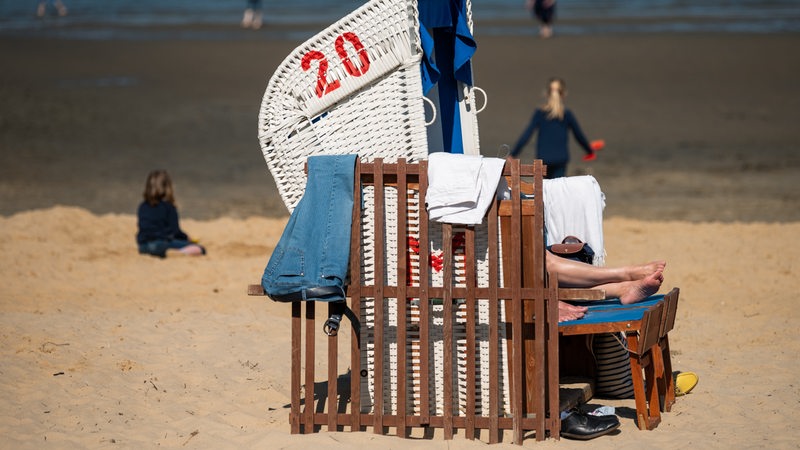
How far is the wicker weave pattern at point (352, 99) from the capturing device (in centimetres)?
597

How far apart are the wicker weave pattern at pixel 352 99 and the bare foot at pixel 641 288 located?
1530 millimetres

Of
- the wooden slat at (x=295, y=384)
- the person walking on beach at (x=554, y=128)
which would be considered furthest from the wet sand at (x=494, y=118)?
the wooden slat at (x=295, y=384)

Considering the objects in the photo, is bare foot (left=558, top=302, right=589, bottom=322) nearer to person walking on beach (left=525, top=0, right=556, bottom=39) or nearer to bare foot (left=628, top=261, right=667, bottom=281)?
bare foot (left=628, top=261, right=667, bottom=281)

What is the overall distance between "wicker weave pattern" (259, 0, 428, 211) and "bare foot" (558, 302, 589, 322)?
1.23m

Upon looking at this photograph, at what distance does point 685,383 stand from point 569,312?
123 centimetres

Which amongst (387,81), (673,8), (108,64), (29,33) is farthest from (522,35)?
(387,81)

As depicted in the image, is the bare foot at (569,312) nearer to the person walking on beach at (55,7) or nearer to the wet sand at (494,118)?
the wet sand at (494,118)

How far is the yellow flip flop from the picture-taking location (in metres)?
6.93

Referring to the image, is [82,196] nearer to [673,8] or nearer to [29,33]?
[29,33]

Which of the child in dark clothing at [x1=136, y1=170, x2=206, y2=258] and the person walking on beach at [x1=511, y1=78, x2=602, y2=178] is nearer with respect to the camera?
the child in dark clothing at [x1=136, y1=170, x2=206, y2=258]

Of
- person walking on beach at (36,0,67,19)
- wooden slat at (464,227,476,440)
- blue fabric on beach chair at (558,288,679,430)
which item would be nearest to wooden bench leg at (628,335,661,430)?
blue fabric on beach chair at (558,288,679,430)

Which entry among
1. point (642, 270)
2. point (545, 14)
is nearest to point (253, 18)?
point (545, 14)

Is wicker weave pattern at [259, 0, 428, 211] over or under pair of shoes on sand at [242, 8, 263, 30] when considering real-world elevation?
under

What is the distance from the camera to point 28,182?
14.9 m
